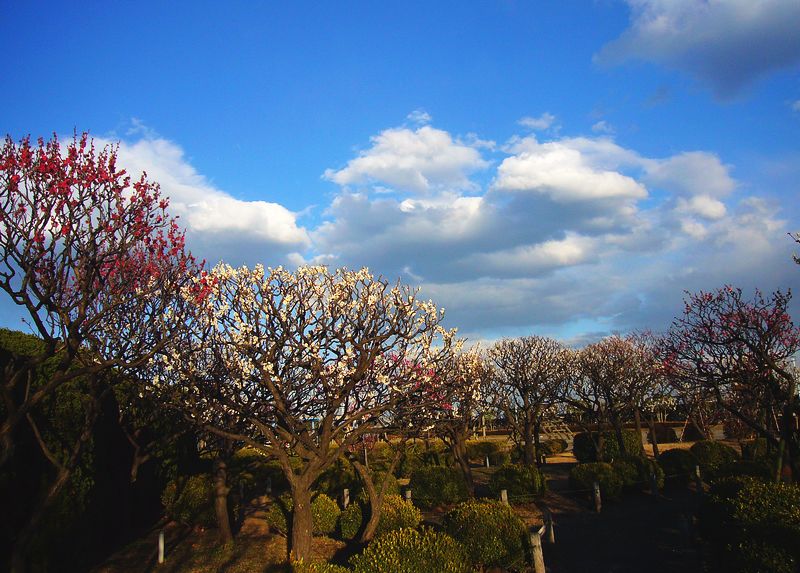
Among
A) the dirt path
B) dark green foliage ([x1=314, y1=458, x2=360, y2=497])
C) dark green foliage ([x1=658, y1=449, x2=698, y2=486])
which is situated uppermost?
dark green foliage ([x1=314, y1=458, x2=360, y2=497])

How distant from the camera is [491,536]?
13898mm

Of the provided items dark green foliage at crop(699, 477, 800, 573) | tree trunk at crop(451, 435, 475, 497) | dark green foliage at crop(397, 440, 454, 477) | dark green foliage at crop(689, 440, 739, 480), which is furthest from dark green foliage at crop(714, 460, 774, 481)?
dark green foliage at crop(397, 440, 454, 477)

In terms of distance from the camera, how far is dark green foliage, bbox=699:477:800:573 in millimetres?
8773

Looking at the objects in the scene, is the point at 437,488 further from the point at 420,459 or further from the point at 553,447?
the point at 553,447

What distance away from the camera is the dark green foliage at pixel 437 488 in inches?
926

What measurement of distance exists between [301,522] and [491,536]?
15.7 feet

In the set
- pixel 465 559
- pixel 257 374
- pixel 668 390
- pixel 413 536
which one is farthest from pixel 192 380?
pixel 668 390

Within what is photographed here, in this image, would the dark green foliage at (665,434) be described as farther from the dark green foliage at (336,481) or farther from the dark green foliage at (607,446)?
the dark green foliage at (336,481)

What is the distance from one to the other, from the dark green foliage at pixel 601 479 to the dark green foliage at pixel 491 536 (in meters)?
11.4

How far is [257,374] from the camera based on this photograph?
1416 centimetres

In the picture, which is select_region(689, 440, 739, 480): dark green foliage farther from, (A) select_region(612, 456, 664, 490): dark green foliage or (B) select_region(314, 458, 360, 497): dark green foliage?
(B) select_region(314, 458, 360, 497): dark green foliage

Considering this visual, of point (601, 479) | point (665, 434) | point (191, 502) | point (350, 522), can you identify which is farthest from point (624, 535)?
point (665, 434)

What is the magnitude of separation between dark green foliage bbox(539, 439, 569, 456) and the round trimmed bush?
29590 millimetres

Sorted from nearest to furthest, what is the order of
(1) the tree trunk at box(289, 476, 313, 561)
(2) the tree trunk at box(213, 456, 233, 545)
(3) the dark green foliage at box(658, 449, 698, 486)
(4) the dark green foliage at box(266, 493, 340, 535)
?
(1) the tree trunk at box(289, 476, 313, 561) → (2) the tree trunk at box(213, 456, 233, 545) → (4) the dark green foliage at box(266, 493, 340, 535) → (3) the dark green foliage at box(658, 449, 698, 486)
